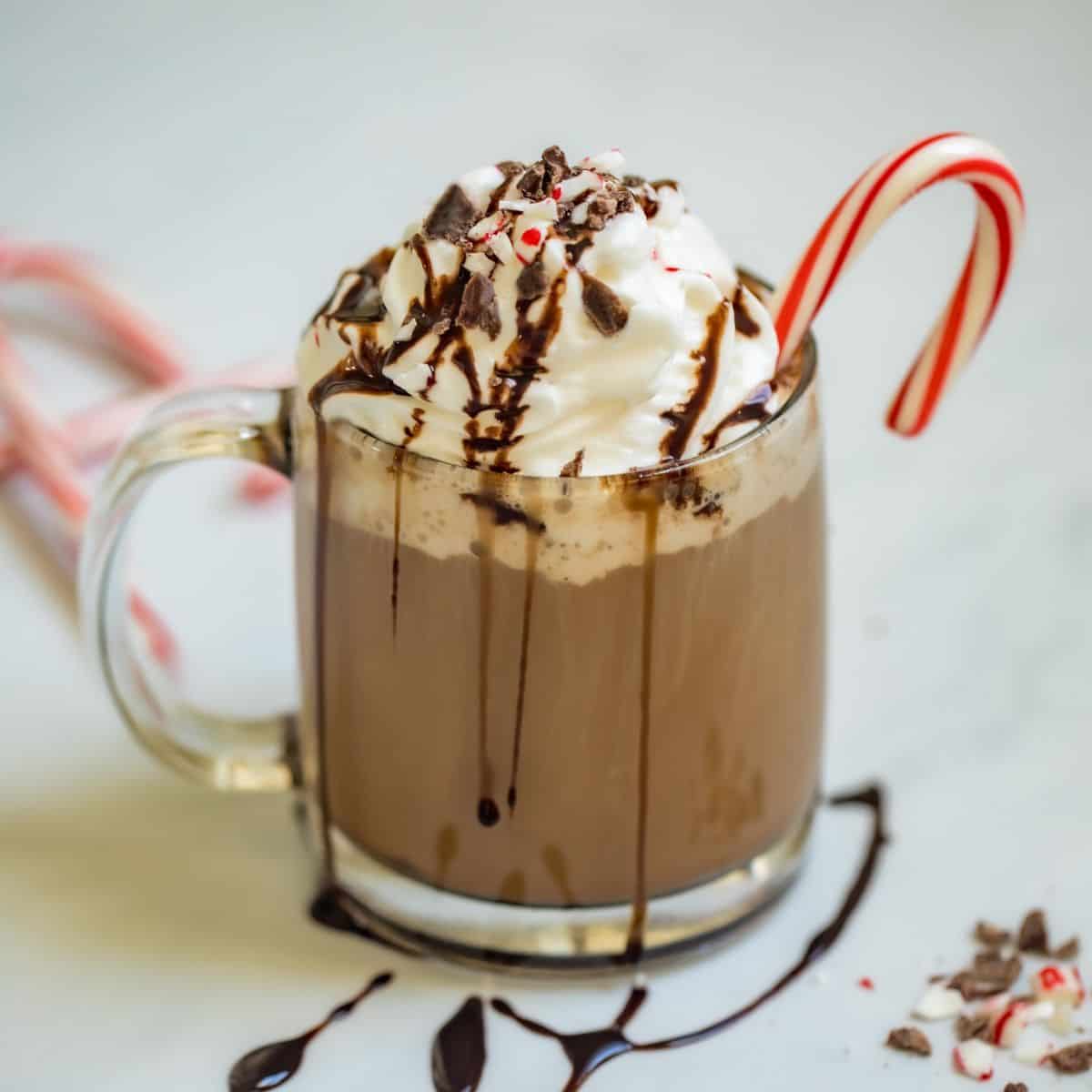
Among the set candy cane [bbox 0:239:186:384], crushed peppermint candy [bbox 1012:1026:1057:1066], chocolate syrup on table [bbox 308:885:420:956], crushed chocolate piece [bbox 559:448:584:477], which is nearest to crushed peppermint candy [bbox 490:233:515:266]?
crushed chocolate piece [bbox 559:448:584:477]

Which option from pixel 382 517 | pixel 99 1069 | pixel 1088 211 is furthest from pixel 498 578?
pixel 1088 211

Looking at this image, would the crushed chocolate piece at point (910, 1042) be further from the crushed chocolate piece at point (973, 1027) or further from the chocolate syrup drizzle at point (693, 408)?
the chocolate syrup drizzle at point (693, 408)

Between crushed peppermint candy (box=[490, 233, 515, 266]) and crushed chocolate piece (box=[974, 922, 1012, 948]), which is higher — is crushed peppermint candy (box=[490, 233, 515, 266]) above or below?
above

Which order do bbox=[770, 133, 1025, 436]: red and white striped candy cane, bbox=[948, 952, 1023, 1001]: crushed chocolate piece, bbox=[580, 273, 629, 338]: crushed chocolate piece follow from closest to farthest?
bbox=[580, 273, 629, 338]: crushed chocolate piece
bbox=[770, 133, 1025, 436]: red and white striped candy cane
bbox=[948, 952, 1023, 1001]: crushed chocolate piece

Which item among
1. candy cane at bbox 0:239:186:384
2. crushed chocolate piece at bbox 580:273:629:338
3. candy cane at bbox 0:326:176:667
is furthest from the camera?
candy cane at bbox 0:239:186:384

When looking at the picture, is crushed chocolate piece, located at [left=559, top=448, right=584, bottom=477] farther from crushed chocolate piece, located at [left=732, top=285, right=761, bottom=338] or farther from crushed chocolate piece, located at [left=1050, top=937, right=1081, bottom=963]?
crushed chocolate piece, located at [left=1050, top=937, right=1081, bottom=963]

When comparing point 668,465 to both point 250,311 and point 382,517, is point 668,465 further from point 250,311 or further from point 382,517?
point 250,311

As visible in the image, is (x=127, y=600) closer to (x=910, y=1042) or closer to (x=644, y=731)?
(x=644, y=731)

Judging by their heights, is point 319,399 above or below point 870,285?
above
